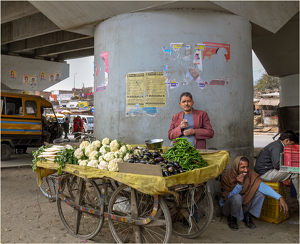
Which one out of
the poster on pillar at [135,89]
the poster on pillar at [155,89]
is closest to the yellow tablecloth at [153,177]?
the poster on pillar at [155,89]

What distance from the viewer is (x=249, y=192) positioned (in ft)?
13.1

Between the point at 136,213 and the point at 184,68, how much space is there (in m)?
2.77

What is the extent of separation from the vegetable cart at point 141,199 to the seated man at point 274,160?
897mm

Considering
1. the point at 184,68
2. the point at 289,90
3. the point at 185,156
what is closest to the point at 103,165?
the point at 185,156

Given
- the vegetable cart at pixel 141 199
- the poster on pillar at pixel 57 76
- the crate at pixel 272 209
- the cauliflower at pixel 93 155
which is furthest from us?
the poster on pillar at pixel 57 76

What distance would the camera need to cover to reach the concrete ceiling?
5012mm

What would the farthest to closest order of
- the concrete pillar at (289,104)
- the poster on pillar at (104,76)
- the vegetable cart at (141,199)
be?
the concrete pillar at (289,104)
the poster on pillar at (104,76)
the vegetable cart at (141,199)

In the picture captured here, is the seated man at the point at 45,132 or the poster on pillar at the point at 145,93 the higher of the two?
the poster on pillar at the point at 145,93

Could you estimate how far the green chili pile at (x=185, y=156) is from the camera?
3.15 m

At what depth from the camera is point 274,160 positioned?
4148mm

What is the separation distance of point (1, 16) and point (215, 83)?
25.8 feet

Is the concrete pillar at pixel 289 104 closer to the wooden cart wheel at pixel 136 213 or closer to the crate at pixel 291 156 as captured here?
the crate at pixel 291 156

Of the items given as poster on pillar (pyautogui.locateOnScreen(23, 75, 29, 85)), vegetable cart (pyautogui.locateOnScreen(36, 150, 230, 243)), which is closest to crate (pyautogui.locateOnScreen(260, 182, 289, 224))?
vegetable cart (pyautogui.locateOnScreen(36, 150, 230, 243))

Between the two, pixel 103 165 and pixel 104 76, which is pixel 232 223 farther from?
pixel 104 76
